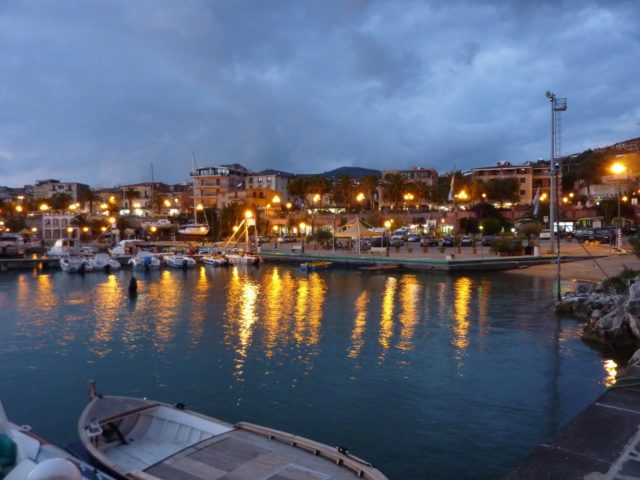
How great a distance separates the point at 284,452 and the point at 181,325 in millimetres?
20265

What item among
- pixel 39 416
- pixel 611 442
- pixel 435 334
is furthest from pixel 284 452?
pixel 435 334

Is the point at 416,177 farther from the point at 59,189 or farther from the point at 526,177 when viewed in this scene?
the point at 59,189

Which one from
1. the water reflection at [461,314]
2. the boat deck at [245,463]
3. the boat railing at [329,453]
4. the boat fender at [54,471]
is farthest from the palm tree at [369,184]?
the boat fender at [54,471]

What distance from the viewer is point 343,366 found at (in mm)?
20250

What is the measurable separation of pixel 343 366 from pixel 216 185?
111m

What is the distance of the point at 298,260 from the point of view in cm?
6475

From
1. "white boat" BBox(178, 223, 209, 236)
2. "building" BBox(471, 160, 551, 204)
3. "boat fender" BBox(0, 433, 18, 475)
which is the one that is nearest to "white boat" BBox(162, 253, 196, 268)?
"white boat" BBox(178, 223, 209, 236)

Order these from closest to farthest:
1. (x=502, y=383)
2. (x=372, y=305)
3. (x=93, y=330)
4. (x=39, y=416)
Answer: (x=39, y=416), (x=502, y=383), (x=93, y=330), (x=372, y=305)

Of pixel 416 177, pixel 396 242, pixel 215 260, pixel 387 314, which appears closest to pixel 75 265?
pixel 215 260

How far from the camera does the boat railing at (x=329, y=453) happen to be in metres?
8.66

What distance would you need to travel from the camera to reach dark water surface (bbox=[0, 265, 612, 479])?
1426 cm

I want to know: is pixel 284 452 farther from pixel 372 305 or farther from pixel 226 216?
pixel 226 216

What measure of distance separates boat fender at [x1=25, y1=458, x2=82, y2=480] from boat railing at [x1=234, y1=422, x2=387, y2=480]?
4678 millimetres

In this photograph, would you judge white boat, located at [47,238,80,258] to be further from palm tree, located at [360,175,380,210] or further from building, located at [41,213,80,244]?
palm tree, located at [360,175,380,210]
